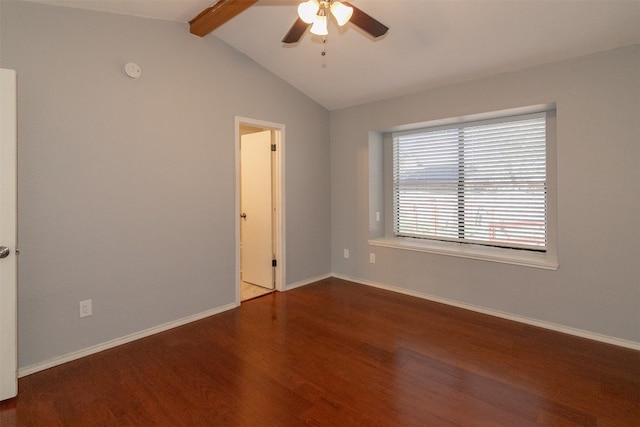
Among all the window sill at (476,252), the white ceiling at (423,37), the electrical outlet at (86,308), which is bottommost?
the electrical outlet at (86,308)

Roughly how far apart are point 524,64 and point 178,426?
387cm

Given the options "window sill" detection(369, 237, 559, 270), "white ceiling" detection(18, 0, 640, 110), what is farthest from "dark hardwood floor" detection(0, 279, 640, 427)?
"white ceiling" detection(18, 0, 640, 110)

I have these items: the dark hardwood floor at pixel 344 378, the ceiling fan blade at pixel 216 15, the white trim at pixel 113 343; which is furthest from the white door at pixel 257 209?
the ceiling fan blade at pixel 216 15

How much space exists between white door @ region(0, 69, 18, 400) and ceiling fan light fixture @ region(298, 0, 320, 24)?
1798 millimetres

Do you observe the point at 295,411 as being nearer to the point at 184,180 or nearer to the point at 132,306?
the point at 132,306

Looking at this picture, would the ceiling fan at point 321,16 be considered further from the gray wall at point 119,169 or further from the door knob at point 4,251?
the door knob at point 4,251

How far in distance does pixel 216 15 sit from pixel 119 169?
1557 millimetres

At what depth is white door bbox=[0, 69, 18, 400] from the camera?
2.06 m

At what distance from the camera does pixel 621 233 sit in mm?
2754

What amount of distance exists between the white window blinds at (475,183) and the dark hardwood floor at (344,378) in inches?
40.6

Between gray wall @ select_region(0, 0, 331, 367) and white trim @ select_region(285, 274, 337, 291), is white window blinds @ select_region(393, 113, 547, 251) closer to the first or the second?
white trim @ select_region(285, 274, 337, 291)

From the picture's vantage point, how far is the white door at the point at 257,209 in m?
4.34

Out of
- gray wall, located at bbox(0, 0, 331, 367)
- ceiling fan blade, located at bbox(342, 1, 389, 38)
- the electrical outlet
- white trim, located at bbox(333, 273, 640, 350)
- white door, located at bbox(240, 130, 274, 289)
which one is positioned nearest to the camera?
ceiling fan blade, located at bbox(342, 1, 389, 38)

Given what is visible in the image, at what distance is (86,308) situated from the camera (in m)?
2.72
